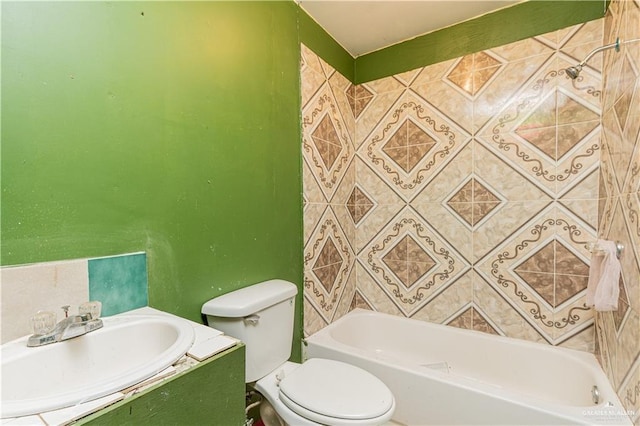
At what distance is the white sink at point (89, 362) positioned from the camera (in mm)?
554

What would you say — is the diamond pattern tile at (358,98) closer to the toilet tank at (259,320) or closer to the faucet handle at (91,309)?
the toilet tank at (259,320)

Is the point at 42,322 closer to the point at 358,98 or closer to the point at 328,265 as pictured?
the point at 328,265

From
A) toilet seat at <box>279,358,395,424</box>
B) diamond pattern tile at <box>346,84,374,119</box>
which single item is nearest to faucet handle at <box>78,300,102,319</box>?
toilet seat at <box>279,358,395,424</box>

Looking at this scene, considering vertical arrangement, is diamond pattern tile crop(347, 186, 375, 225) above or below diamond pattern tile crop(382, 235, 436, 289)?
above

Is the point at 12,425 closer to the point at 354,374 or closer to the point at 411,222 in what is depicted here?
the point at 354,374

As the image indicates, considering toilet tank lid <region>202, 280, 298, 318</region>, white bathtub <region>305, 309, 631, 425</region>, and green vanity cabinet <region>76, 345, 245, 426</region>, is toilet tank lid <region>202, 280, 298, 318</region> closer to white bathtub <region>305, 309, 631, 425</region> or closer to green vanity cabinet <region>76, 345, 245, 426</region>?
green vanity cabinet <region>76, 345, 245, 426</region>

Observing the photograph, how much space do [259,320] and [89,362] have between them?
1.87 ft

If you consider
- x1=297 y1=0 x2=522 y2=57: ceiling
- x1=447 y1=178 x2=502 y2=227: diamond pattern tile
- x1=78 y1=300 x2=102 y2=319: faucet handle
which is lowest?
x1=78 y1=300 x2=102 y2=319: faucet handle

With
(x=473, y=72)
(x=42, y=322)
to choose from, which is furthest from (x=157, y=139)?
(x=473, y=72)

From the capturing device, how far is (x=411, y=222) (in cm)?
201

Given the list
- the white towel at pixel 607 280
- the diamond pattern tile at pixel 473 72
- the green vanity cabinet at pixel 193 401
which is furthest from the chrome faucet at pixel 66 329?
the diamond pattern tile at pixel 473 72

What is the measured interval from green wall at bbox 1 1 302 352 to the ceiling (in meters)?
0.28

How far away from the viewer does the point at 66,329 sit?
76cm

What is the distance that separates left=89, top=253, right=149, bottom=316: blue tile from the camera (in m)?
0.90
